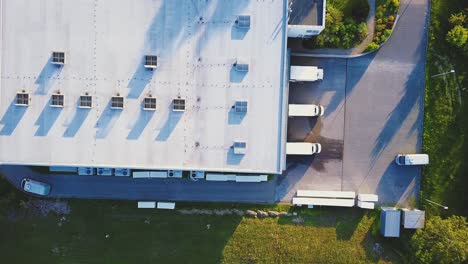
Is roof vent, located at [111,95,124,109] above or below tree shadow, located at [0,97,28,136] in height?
above

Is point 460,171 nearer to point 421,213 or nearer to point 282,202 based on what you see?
point 421,213

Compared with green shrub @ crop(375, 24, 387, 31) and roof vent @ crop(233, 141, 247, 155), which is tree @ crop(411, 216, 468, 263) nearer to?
green shrub @ crop(375, 24, 387, 31)

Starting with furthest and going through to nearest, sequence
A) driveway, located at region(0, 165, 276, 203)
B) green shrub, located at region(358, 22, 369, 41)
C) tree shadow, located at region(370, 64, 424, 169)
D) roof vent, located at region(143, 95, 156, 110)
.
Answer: tree shadow, located at region(370, 64, 424, 169) → driveway, located at region(0, 165, 276, 203) → green shrub, located at region(358, 22, 369, 41) → roof vent, located at region(143, 95, 156, 110)

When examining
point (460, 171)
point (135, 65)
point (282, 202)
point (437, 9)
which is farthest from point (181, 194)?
point (437, 9)

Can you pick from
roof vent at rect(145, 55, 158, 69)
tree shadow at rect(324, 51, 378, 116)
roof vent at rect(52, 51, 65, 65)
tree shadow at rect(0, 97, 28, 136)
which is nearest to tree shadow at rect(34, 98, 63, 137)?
tree shadow at rect(0, 97, 28, 136)

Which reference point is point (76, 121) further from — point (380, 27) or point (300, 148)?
A: point (380, 27)

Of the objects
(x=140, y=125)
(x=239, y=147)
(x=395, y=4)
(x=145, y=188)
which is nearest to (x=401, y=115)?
(x=395, y=4)
